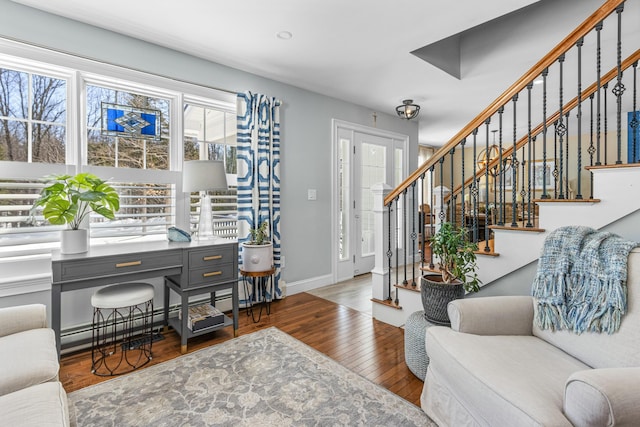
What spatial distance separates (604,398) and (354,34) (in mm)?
2780

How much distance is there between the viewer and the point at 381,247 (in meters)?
3.03

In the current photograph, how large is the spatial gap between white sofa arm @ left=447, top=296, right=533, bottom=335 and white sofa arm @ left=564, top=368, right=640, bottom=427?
59 cm

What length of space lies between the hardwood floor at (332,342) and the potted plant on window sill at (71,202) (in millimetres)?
853

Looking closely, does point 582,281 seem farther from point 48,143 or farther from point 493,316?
point 48,143

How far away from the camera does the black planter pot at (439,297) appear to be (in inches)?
81.4

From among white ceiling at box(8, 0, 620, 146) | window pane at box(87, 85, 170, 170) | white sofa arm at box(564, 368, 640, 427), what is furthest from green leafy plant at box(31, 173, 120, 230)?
white sofa arm at box(564, 368, 640, 427)

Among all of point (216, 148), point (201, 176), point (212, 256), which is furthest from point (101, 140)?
point (212, 256)

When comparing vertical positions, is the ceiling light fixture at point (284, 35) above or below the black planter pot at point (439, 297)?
above

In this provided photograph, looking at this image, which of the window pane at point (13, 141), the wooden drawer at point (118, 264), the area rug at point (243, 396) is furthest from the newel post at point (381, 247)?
the window pane at point (13, 141)

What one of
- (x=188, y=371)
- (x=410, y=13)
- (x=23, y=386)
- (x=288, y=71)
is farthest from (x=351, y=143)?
(x=23, y=386)

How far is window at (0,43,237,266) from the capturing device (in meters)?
2.30

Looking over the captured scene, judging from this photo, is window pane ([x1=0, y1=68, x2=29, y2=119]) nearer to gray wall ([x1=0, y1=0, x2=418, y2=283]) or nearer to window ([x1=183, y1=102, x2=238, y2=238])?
gray wall ([x1=0, y1=0, x2=418, y2=283])

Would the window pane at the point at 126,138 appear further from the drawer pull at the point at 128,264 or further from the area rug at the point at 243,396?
the area rug at the point at 243,396

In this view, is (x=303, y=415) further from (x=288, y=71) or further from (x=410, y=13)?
(x=288, y=71)
